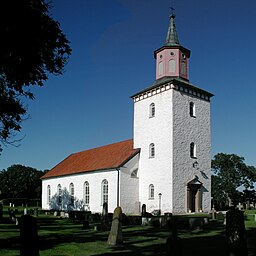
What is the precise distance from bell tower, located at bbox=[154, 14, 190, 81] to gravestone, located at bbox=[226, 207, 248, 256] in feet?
82.4

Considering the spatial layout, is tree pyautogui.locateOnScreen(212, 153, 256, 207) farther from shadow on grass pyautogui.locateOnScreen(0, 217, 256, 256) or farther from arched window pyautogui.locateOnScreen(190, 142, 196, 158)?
shadow on grass pyautogui.locateOnScreen(0, 217, 256, 256)

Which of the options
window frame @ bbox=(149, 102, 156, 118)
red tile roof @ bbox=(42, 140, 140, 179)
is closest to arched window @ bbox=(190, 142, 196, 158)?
window frame @ bbox=(149, 102, 156, 118)

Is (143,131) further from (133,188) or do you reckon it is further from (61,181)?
(61,181)

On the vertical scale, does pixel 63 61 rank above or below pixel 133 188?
above

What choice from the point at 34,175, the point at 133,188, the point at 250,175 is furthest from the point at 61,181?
the point at 34,175

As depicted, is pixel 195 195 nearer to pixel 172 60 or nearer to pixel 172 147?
pixel 172 147

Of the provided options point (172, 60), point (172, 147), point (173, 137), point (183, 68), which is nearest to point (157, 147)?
point (172, 147)

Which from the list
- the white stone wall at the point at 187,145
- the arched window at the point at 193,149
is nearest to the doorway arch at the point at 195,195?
the white stone wall at the point at 187,145

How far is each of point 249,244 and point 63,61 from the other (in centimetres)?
971

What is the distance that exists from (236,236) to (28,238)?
4985 mm

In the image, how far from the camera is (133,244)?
45.1 ft

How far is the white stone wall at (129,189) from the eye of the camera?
32.0m

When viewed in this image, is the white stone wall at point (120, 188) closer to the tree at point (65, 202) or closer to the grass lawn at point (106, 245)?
the tree at point (65, 202)

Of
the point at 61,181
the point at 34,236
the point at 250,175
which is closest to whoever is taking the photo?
the point at 34,236
